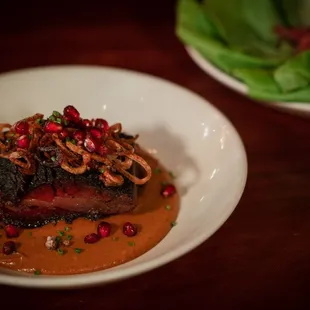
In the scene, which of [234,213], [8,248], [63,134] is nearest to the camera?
[8,248]

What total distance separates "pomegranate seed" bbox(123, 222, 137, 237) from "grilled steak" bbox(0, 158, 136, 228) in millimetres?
108

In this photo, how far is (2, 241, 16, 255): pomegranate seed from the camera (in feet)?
6.41

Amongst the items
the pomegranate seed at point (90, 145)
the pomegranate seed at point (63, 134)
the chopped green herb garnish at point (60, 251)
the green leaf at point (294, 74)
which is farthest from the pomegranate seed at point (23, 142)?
the green leaf at point (294, 74)

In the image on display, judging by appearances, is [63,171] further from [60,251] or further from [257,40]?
[257,40]

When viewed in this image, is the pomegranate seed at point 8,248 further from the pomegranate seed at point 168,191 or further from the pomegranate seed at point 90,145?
the pomegranate seed at point 168,191

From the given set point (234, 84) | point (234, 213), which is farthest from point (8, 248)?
point (234, 84)

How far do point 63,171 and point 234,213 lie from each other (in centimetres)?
78

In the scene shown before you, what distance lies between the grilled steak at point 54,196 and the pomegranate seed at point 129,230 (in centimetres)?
11

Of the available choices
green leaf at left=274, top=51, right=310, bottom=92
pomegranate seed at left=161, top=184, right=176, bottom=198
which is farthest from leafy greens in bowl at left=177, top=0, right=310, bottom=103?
pomegranate seed at left=161, top=184, right=176, bottom=198

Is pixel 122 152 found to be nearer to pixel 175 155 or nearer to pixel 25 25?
pixel 175 155

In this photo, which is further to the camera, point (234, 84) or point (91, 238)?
point (234, 84)

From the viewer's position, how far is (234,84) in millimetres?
2770

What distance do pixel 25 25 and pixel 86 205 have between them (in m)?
2.15

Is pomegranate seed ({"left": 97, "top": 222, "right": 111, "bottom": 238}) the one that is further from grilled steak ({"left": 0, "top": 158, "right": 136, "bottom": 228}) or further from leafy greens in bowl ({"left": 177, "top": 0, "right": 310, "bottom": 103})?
leafy greens in bowl ({"left": 177, "top": 0, "right": 310, "bottom": 103})
